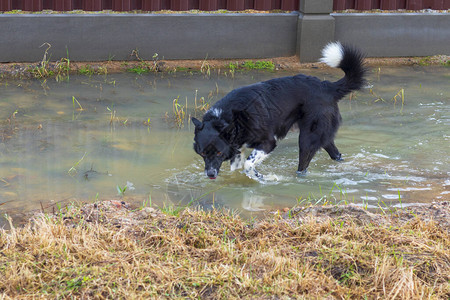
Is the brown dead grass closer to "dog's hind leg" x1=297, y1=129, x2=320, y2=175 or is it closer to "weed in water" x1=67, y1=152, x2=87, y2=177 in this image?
"weed in water" x1=67, y1=152, x2=87, y2=177

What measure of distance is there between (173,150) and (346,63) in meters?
1.82

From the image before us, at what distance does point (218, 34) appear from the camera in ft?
28.1

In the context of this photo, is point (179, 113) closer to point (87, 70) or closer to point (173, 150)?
point (173, 150)

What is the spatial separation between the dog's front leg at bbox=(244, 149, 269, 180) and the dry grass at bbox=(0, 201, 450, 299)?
1173 millimetres

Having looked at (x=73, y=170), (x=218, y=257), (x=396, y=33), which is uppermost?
(x=396, y=33)

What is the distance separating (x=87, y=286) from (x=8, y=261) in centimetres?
56

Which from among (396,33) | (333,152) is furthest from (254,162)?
(396,33)

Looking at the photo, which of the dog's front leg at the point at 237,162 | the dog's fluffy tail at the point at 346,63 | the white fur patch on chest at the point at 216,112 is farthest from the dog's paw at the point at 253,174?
the dog's fluffy tail at the point at 346,63

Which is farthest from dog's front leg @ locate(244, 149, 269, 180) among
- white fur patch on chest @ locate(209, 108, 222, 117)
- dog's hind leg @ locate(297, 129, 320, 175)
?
white fur patch on chest @ locate(209, 108, 222, 117)

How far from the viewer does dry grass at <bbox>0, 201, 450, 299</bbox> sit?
3.04 meters

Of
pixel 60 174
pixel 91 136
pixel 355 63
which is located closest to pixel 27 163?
pixel 60 174

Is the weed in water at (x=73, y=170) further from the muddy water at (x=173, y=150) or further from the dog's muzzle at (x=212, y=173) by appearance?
the dog's muzzle at (x=212, y=173)

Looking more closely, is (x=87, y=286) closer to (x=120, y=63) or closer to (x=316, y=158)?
(x=316, y=158)

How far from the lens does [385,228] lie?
12.2 ft
